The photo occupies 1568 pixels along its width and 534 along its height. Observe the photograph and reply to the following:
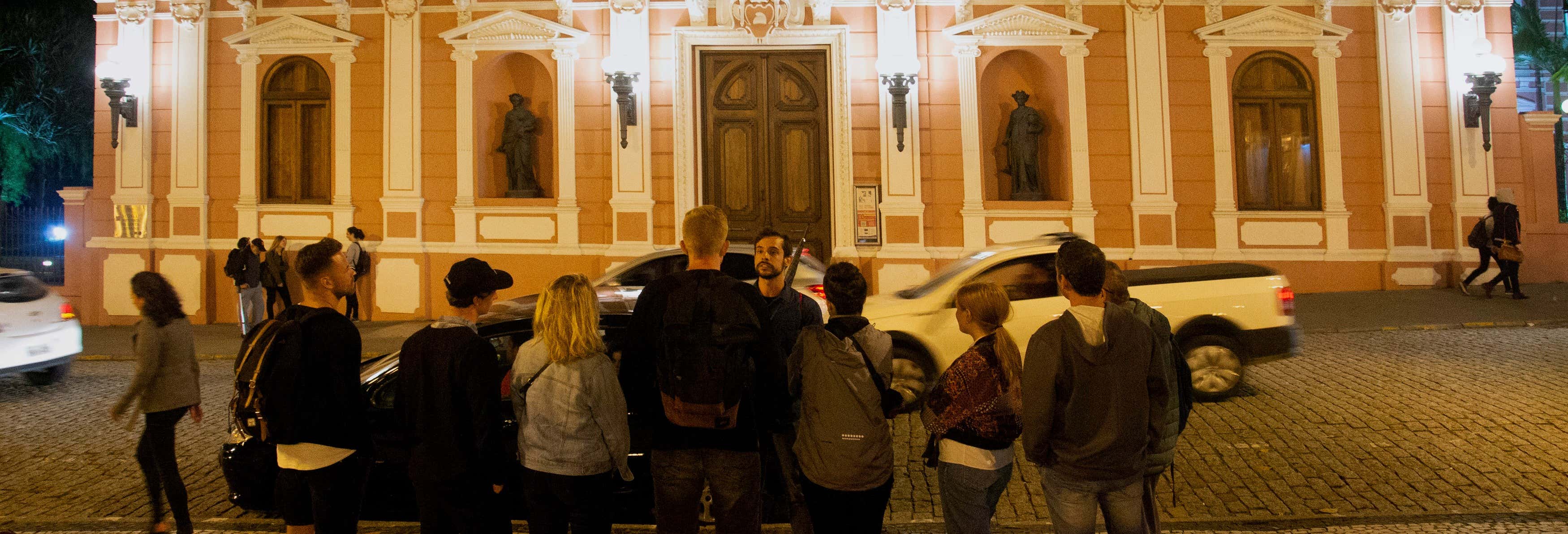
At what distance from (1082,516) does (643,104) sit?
11650 mm

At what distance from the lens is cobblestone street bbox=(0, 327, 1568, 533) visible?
194 inches

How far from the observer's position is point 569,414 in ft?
11.2

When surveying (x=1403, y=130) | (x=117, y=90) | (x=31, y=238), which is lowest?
(x=31, y=238)

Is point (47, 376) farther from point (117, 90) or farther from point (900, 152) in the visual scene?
point (900, 152)

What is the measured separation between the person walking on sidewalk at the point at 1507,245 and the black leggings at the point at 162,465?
1530cm

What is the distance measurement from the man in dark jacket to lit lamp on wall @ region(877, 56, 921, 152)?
1059 centimetres

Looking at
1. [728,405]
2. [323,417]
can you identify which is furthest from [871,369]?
[323,417]

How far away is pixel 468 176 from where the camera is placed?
14.2 meters

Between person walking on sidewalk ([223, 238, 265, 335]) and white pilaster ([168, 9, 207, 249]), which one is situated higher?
white pilaster ([168, 9, 207, 249])

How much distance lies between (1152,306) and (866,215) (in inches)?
266

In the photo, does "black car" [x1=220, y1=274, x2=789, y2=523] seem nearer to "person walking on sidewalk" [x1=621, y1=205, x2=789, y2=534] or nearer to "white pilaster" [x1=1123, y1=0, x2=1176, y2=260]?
"person walking on sidewalk" [x1=621, y1=205, x2=789, y2=534]

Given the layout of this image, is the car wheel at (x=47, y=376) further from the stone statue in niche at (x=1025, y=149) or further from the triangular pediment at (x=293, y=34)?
the stone statue in niche at (x=1025, y=149)

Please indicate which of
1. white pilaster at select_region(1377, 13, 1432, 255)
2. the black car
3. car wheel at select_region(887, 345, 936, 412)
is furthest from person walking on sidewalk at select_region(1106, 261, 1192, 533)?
white pilaster at select_region(1377, 13, 1432, 255)

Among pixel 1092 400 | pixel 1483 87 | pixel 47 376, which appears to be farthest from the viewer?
pixel 1483 87
